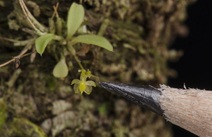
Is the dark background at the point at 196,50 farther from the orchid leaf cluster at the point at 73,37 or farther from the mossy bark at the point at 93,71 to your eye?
the orchid leaf cluster at the point at 73,37

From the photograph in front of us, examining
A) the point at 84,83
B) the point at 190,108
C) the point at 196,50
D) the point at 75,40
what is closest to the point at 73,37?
the point at 75,40

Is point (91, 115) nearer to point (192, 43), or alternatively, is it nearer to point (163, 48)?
point (163, 48)

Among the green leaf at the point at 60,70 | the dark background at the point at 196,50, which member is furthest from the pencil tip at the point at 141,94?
the dark background at the point at 196,50

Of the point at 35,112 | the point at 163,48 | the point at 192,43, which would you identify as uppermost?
the point at 192,43

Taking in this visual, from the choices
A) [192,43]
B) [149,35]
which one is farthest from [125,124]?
[192,43]

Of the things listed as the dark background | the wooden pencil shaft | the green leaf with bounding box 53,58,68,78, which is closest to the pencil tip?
the wooden pencil shaft

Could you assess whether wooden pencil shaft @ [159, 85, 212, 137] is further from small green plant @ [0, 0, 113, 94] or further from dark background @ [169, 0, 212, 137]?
dark background @ [169, 0, 212, 137]
